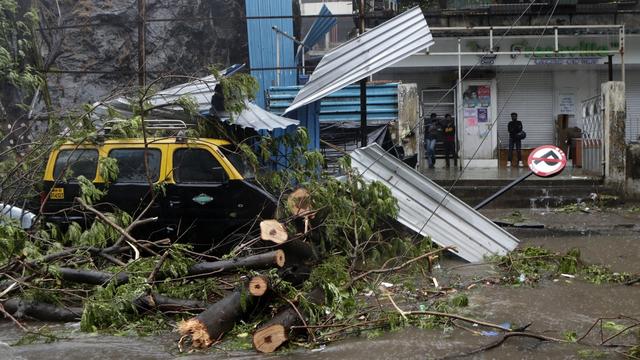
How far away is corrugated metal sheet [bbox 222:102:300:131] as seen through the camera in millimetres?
8508

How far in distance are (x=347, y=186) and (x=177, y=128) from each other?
257 cm

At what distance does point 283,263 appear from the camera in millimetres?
5414

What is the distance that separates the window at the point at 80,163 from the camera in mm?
8211

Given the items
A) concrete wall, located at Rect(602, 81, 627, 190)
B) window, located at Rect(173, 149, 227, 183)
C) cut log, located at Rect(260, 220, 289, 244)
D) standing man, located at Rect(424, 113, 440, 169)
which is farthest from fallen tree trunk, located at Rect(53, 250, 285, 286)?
standing man, located at Rect(424, 113, 440, 169)

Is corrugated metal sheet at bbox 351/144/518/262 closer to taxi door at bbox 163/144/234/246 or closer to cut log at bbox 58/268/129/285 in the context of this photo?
taxi door at bbox 163/144/234/246

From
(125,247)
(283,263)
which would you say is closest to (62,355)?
(125,247)

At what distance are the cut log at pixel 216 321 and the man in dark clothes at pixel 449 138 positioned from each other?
11.7m

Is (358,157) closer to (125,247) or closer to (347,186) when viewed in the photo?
(347,186)

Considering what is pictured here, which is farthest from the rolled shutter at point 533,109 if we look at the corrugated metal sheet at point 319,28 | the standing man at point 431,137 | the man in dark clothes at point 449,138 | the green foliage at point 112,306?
the green foliage at point 112,306

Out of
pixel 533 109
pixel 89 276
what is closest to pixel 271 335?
pixel 89 276

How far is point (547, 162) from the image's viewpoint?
26.0 feet

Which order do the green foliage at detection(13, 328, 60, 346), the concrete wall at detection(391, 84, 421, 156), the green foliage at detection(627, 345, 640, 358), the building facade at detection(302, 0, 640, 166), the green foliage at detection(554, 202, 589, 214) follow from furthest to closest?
the building facade at detection(302, 0, 640, 166) → the concrete wall at detection(391, 84, 421, 156) → the green foliage at detection(554, 202, 589, 214) → the green foliage at detection(13, 328, 60, 346) → the green foliage at detection(627, 345, 640, 358)

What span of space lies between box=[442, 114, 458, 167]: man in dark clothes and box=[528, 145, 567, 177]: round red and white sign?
8109 millimetres

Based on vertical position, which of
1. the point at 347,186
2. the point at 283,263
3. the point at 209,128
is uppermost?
the point at 209,128
